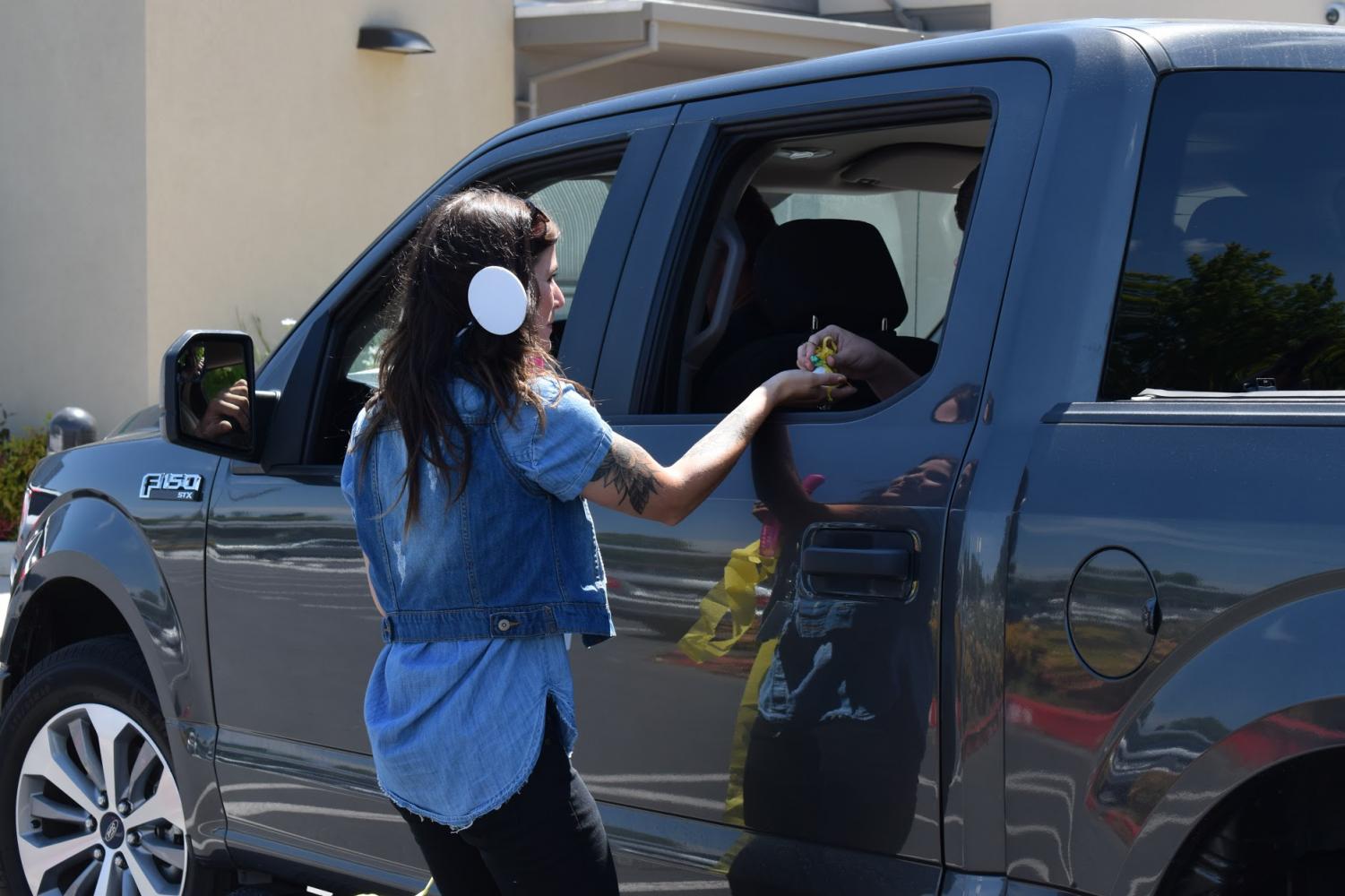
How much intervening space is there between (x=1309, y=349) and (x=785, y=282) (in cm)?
108

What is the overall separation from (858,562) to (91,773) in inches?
96.3

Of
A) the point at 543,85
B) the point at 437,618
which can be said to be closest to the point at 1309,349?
the point at 437,618

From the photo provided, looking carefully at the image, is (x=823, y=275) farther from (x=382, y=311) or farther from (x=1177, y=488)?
(x=1177, y=488)

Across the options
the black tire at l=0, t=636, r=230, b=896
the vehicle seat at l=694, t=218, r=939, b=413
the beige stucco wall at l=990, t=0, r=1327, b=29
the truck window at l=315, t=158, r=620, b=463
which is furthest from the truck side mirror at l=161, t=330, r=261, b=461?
the beige stucco wall at l=990, t=0, r=1327, b=29

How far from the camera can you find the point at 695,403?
126 inches

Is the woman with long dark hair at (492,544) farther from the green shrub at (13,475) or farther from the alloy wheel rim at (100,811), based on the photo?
the green shrub at (13,475)

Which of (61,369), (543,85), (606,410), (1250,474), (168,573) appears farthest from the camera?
(543,85)

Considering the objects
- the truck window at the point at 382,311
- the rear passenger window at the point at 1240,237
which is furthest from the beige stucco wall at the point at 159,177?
the rear passenger window at the point at 1240,237

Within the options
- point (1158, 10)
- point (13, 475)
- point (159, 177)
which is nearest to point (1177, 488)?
point (13, 475)

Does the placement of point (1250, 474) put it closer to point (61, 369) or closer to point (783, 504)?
point (783, 504)

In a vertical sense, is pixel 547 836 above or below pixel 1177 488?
below

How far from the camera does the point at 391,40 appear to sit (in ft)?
41.2

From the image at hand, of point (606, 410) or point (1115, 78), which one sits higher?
point (1115, 78)

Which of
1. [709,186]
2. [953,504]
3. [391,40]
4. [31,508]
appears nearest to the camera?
[953,504]
